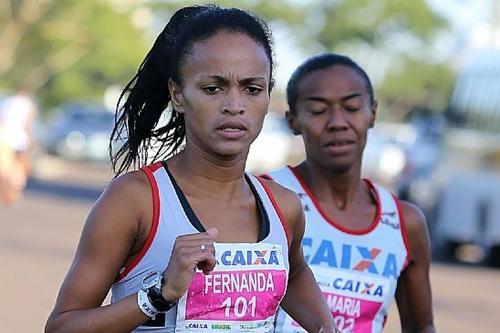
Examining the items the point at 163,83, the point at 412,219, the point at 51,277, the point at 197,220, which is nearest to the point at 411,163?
the point at 51,277

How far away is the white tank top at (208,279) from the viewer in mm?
3145

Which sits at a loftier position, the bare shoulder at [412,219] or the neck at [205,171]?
the bare shoulder at [412,219]

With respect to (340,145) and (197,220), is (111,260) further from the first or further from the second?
(340,145)

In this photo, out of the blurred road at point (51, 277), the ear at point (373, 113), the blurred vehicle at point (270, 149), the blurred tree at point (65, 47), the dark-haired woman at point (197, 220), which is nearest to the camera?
the dark-haired woman at point (197, 220)

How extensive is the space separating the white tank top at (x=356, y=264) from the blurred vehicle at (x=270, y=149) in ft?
94.6

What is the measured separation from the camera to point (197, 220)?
3219mm

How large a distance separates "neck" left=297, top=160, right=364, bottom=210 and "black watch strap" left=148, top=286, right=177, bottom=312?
1821 millimetres

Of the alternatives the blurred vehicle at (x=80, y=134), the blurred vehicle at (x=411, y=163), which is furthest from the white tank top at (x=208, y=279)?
the blurred vehicle at (x=80, y=134)

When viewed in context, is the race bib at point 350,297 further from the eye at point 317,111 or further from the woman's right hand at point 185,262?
the woman's right hand at point 185,262

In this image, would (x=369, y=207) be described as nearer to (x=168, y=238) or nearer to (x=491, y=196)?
(x=168, y=238)

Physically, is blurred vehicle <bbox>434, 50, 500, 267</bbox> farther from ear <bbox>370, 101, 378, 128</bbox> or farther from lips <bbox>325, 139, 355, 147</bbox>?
lips <bbox>325, 139, 355, 147</bbox>

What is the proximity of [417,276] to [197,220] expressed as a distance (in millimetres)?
1619

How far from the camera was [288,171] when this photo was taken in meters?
4.86

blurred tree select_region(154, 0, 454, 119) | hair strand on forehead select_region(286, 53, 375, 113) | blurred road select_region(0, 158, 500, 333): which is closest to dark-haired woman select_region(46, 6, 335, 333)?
hair strand on forehead select_region(286, 53, 375, 113)
